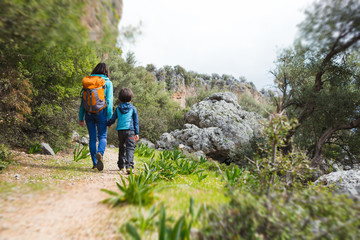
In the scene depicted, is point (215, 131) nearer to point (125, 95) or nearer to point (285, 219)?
point (125, 95)

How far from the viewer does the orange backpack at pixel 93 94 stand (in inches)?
153

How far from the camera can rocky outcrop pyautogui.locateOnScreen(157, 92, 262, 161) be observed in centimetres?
1082

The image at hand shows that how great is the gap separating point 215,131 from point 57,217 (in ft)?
33.1

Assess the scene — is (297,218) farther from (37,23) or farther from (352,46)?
(352,46)

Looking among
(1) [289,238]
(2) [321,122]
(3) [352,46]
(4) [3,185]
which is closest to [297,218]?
(1) [289,238]

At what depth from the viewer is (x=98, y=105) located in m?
3.92

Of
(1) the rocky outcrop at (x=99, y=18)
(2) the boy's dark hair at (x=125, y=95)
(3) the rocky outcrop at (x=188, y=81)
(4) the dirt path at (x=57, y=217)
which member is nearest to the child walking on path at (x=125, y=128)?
(2) the boy's dark hair at (x=125, y=95)

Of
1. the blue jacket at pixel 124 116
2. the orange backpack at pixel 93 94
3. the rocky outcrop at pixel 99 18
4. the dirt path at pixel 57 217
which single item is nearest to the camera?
the dirt path at pixel 57 217

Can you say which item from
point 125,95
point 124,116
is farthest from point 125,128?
point 125,95

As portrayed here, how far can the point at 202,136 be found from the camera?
11164 mm

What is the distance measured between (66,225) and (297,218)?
2021 millimetres

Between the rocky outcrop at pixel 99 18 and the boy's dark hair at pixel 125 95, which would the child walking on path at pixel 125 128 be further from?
the rocky outcrop at pixel 99 18

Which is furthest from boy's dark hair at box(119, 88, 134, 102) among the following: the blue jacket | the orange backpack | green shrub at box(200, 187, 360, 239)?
green shrub at box(200, 187, 360, 239)

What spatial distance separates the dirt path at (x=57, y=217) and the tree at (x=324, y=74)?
4.69 meters
